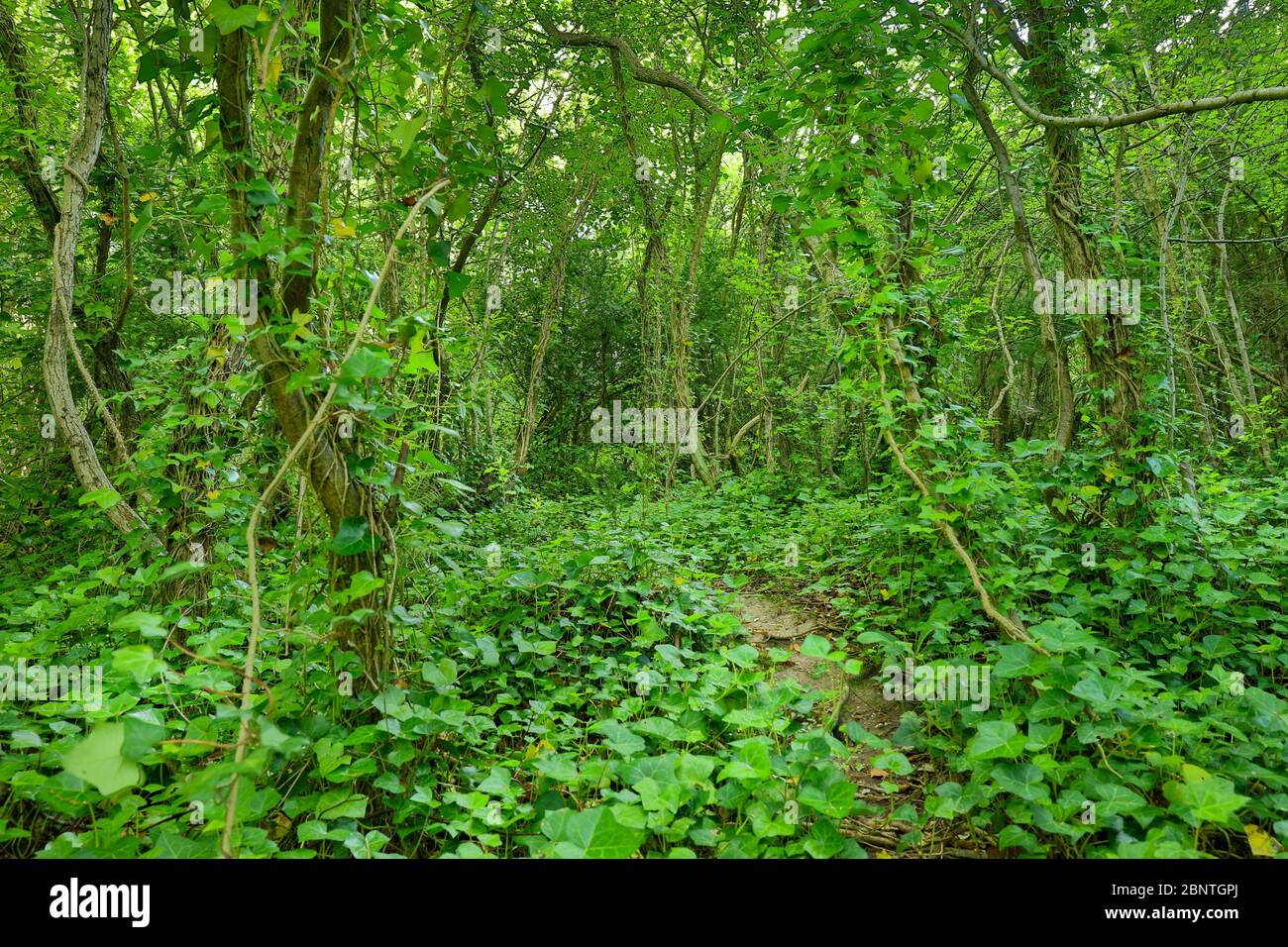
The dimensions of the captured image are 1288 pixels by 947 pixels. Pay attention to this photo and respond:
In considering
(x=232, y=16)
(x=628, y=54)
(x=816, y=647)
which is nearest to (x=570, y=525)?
(x=816, y=647)

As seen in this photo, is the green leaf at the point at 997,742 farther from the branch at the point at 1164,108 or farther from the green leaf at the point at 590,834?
the branch at the point at 1164,108

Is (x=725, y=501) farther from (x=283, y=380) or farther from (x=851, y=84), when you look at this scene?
(x=283, y=380)

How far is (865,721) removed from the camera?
270 cm

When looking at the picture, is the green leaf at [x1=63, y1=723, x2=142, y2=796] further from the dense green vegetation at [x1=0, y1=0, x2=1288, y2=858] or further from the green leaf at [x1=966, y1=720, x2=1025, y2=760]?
the green leaf at [x1=966, y1=720, x2=1025, y2=760]

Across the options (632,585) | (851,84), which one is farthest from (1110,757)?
(851,84)

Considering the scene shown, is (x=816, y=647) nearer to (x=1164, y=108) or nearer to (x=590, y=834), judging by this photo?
(x=590, y=834)

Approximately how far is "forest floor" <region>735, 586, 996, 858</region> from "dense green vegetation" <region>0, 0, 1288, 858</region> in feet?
0.06

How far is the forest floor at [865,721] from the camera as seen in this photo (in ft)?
6.34

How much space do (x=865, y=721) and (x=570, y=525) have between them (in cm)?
336

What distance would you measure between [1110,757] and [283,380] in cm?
268

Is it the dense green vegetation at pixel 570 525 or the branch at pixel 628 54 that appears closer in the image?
the dense green vegetation at pixel 570 525

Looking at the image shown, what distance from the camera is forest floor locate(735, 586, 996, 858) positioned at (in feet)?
6.34

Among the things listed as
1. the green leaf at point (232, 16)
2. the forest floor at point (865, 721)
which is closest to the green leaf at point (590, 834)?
the forest floor at point (865, 721)

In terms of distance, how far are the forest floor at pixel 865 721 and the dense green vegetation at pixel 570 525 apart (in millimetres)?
20
